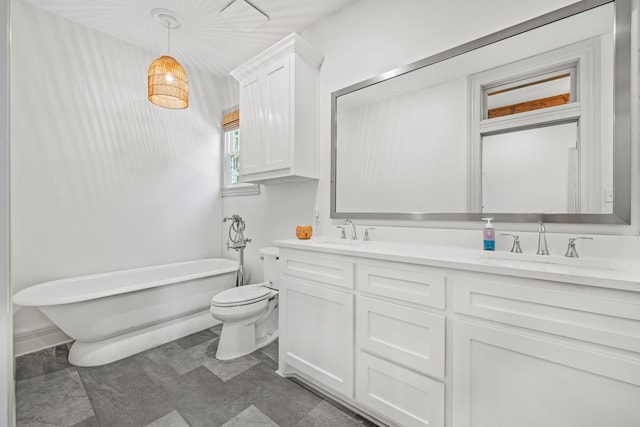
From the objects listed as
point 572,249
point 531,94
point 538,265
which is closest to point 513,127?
point 531,94

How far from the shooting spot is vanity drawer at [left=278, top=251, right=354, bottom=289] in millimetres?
1569

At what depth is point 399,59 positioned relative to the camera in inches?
76.7

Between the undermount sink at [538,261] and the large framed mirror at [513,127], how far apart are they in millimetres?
213

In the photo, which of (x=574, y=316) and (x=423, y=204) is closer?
(x=574, y=316)

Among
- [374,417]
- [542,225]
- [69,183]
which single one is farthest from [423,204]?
[69,183]

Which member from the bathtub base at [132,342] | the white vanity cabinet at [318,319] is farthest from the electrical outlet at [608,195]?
the bathtub base at [132,342]

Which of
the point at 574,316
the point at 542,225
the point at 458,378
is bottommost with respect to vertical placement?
the point at 458,378

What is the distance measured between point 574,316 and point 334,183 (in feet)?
5.41

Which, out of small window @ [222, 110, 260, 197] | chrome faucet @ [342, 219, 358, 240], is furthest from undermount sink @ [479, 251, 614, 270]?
small window @ [222, 110, 260, 197]

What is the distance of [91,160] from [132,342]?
5.55ft

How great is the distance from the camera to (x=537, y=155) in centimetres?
141

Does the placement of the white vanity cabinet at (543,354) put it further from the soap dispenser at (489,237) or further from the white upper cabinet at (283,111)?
the white upper cabinet at (283,111)

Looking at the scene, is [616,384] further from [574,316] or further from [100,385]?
[100,385]

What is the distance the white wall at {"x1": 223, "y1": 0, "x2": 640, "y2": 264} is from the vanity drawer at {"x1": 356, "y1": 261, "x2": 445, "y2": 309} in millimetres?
516
